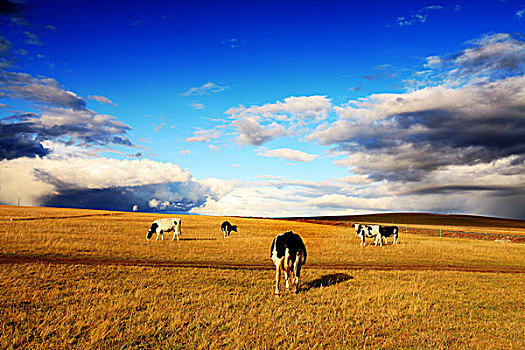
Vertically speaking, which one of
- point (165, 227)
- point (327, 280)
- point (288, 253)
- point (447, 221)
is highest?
point (288, 253)

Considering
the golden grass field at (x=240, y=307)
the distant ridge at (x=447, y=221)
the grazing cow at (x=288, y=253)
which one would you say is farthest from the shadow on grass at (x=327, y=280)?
the distant ridge at (x=447, y=221)

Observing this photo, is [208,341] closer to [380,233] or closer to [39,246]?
[39,246]

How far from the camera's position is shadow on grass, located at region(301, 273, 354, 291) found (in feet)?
44.9

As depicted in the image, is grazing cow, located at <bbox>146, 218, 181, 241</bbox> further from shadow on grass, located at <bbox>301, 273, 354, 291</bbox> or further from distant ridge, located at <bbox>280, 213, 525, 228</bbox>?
distant ridge, located at <bbox>280, 213, 525, 228</bbox>

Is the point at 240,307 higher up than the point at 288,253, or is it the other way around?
the point at 288,253

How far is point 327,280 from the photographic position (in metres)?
15.1

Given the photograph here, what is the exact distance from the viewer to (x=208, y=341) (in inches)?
298

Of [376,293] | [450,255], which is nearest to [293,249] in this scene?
[376,293]

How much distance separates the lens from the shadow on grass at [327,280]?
44.9 feet

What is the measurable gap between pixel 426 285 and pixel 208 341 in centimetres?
1156

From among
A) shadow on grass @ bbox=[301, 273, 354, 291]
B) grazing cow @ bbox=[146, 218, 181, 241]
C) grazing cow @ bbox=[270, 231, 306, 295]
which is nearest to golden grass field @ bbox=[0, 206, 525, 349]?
shadow on grass @ bbox=[301, 273, 354, 291]

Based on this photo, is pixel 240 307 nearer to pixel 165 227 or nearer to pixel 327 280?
pixel 327 280

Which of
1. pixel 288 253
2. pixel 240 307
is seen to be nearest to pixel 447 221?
pixel 288 253

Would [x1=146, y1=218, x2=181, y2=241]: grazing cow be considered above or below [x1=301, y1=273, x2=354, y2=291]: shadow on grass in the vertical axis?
above
